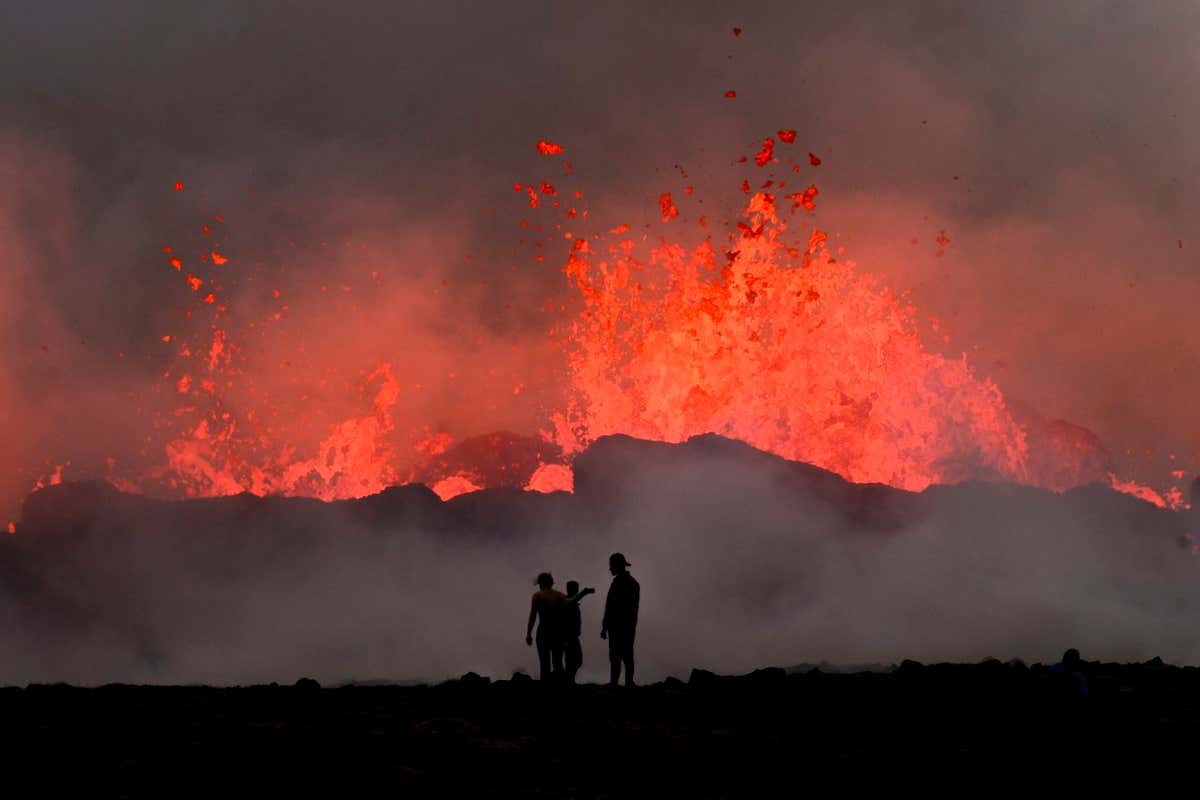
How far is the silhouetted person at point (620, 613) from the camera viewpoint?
25438 mm

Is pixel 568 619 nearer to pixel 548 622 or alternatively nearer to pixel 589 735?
pixel 548 622

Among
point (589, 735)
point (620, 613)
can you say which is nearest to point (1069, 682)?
point (589, 735)

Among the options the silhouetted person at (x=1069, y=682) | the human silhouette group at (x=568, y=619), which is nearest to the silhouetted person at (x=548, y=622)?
the human silhouette group at (x=568, y=619)

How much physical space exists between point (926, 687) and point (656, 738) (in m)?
6.52

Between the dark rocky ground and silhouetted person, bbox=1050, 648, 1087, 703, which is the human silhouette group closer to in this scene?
the dark rocky ground

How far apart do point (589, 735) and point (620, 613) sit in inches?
269

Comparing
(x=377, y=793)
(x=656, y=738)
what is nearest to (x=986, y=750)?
(x=656, y=738)

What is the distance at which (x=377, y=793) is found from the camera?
1469cm

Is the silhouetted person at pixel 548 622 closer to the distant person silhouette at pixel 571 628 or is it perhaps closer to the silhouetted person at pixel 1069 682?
the distant person silhouette at pixel 571 628

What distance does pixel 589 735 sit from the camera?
18.9 m

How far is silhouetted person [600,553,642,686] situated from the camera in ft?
83.5

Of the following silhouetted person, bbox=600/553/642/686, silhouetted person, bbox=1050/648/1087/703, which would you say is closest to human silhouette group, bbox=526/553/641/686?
silhouetted person, bbox=600/553/642/686

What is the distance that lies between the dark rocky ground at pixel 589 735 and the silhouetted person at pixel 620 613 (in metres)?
1.16

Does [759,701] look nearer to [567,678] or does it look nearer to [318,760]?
[567,678]
